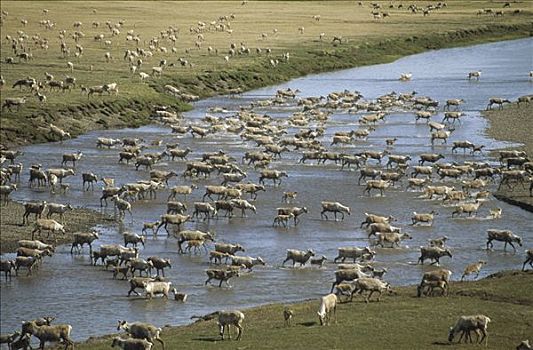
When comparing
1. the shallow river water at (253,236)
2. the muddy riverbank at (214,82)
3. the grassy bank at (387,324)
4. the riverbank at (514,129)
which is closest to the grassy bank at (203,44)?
the muddy riverbank at (214,82)

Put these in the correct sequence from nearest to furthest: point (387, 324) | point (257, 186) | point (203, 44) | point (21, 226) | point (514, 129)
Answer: point (387, 324)
point (21, 226)
point (257, 186)
point (514, 129)
point (203, 44)

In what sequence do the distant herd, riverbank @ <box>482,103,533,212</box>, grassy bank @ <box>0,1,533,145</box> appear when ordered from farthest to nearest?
grassy bank @ <box>0,1,533,145</box>
riverbank @ <box>482,103,533,212</box>
the distant herd

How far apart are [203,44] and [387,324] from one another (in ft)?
182

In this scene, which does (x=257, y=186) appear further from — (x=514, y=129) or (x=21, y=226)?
(x=514, y=129)

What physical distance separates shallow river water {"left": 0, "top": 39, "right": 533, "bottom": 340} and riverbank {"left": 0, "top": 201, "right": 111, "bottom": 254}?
0.75 meters

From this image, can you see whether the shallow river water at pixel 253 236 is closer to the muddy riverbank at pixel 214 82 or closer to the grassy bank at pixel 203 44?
the muddy riverbank at pixel 214 82

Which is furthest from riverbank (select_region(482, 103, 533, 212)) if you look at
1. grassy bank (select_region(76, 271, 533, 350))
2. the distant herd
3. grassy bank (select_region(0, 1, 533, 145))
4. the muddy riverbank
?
grassy bank (select_region(0, 1, 533, 145))

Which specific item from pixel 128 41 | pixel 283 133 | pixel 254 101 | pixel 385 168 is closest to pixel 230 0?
pixel 128 41

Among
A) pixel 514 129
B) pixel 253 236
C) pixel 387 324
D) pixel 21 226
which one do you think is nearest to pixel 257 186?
pixel 253 236

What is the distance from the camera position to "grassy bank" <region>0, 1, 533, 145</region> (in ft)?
175

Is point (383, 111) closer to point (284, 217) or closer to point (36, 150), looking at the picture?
point (36, 150)

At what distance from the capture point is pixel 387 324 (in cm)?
2278

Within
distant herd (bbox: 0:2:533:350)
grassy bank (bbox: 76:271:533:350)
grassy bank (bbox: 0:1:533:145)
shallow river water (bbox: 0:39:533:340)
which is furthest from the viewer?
grassy bank (bbox: 0:1:533:145)

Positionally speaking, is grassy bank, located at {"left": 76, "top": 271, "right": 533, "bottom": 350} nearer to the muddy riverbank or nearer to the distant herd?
the distant herd
